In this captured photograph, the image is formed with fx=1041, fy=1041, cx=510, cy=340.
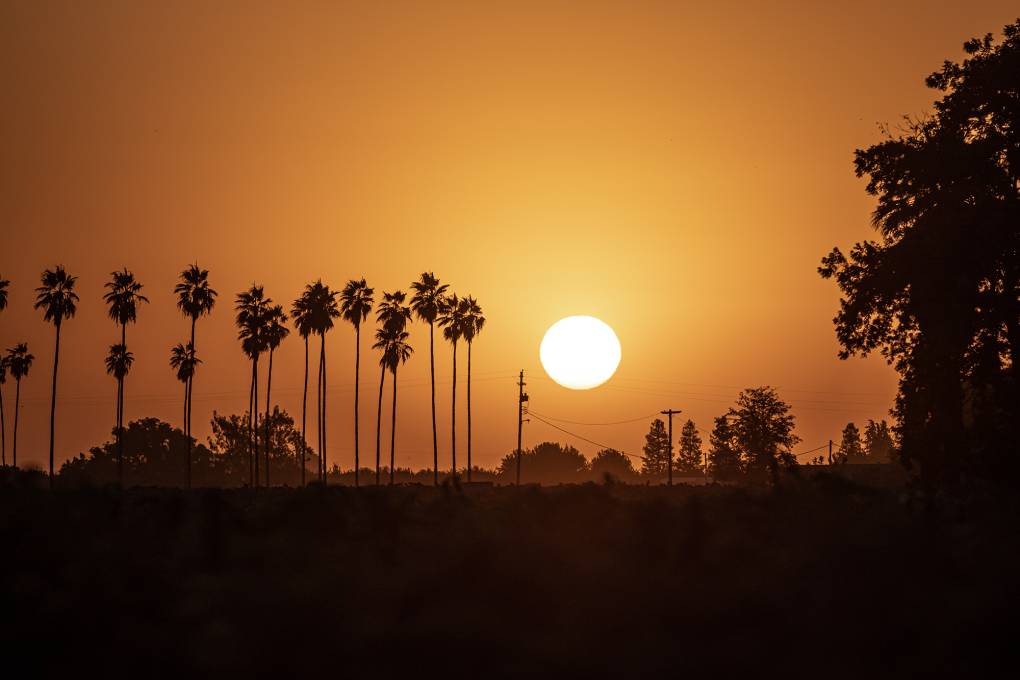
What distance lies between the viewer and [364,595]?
1509 cm

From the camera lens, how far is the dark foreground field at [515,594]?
13.3 meters

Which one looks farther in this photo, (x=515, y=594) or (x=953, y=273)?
(x=953, y=273)

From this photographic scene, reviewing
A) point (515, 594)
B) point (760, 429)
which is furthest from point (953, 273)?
point (760, 429)

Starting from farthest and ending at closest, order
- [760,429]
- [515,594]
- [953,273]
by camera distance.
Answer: [760,429] < [953,273] < [515,594]

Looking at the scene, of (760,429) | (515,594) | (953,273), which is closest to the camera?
(515,594)

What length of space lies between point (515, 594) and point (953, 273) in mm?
24105

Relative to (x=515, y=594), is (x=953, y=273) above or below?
above

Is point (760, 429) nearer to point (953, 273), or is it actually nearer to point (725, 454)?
point (725, 454)

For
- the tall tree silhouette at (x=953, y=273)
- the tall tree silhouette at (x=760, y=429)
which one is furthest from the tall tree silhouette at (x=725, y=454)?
the tall tree silhouette at (x=953, y=273)

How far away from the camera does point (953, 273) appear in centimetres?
3372

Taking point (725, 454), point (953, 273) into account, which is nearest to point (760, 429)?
point (725, 454)

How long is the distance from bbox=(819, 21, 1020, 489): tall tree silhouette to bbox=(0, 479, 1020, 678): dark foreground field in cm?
1485

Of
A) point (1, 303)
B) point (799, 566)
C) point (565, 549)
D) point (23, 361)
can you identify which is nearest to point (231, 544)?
point (565, 549)

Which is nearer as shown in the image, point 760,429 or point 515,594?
point 515,594
